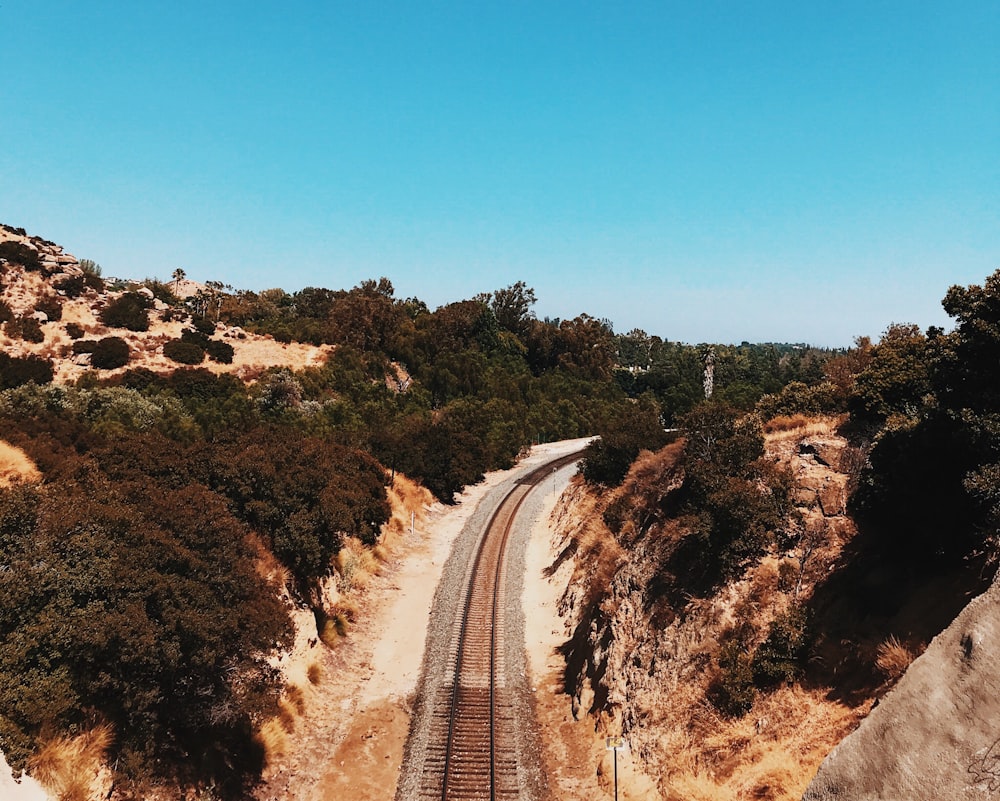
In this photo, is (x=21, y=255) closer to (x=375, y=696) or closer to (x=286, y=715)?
(x=286, y=715)

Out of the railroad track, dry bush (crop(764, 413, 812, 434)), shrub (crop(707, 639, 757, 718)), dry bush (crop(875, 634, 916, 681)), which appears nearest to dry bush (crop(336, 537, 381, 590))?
the railroad track

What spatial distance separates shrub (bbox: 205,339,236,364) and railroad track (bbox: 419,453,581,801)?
41660 millimetres

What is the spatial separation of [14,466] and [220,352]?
41.5 m

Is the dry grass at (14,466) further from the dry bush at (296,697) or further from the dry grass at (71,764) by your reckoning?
the dry bush at (296,697)

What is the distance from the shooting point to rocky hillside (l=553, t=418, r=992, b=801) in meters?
12.6

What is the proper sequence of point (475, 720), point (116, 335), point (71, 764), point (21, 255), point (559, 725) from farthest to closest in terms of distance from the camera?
1. point (21, 255)
2. point (116, 335)
3. point (559, 725)
4. point (475, 720)
5. point (71, 764)

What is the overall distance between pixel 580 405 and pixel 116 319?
5726 centimetres

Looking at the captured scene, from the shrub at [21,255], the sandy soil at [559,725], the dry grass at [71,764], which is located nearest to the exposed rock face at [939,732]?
the sandy soil at [559,725]

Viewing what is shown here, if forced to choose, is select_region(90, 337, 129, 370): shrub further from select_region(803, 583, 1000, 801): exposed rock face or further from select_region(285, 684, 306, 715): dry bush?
select_region(803, 583, 1000, 801): exposed rock face

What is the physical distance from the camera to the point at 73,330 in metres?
54.9

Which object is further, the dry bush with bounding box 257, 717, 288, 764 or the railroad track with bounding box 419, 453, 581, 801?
the dry bush with bounding box 257, 717, 288, 764

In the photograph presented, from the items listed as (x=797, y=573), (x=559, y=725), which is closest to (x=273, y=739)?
(x=559, y=725)

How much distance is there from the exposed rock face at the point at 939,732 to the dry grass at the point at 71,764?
41.9 feet

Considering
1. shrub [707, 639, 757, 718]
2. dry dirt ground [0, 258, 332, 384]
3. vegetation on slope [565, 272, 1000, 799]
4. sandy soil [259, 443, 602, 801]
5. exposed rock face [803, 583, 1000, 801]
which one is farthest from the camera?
dry dirt ground [0, 258, 332, 384]
